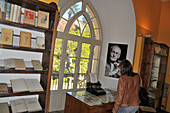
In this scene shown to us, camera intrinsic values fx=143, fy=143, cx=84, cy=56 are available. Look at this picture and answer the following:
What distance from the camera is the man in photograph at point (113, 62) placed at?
4644mm

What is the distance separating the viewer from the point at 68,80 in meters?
4.49

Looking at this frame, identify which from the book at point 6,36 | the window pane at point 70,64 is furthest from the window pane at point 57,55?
the book at point 6,36

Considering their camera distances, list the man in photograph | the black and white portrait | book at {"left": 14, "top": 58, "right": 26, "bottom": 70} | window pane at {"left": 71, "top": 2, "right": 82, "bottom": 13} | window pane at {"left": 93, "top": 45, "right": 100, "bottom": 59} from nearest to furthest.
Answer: book at {"left": 14, "top": 58, "right": 26, "bottom": 70}, window pane at {"left": 71, "top": 2, "right": 82, "bottom": 13}, the black and white portrait, the man in photograph, window pane at {"left": 93, "top": 45, "right": 100, "bottom": 59}

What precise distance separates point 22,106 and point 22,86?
330 mm

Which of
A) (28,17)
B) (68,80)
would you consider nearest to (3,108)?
(28,17)

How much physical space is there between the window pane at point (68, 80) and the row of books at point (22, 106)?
6.06 ft

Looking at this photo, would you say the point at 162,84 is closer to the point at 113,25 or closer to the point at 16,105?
the point at 113,25

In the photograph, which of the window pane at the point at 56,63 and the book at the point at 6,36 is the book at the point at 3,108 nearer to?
the book at the point at 6,36

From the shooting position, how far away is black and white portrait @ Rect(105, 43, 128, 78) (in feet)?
14.8

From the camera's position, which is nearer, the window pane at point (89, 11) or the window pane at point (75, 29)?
the window pane at point (75, 29)

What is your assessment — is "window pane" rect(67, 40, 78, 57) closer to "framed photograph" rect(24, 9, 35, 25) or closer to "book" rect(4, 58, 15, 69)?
"framed photograph" rect(24, 9, 35, 25)

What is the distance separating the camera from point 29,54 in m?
2.68

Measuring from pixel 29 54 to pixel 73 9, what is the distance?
2.27 meters

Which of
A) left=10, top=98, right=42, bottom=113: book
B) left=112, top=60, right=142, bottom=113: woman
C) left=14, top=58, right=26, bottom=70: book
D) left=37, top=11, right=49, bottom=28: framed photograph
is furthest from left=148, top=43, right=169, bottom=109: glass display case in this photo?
left=14, top=58, right=26, bottom=70: book
